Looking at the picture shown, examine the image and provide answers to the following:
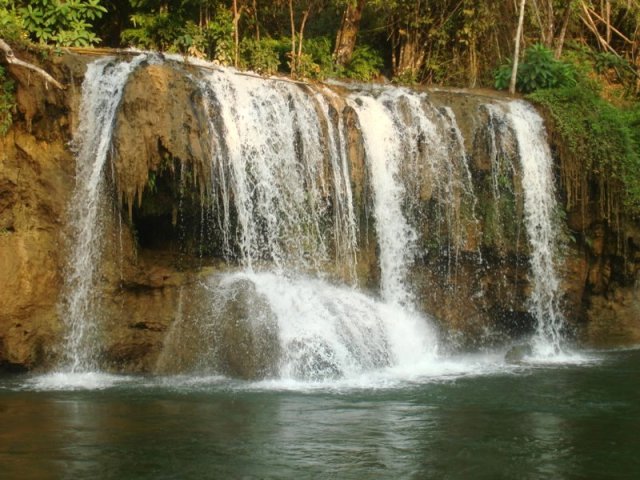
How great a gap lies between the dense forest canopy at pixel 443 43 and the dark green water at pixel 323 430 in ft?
17.1

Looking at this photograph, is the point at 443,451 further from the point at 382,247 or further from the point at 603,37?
the point at 603,37

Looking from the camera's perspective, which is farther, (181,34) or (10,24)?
(181,34)

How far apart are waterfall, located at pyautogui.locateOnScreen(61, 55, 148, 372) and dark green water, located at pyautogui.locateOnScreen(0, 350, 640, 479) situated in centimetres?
97

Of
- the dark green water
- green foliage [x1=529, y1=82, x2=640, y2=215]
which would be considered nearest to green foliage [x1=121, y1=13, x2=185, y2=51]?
green foliage [x1=529, y1=82, x2=640, y2=215]

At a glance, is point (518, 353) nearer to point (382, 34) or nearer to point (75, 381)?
point (75, 381)

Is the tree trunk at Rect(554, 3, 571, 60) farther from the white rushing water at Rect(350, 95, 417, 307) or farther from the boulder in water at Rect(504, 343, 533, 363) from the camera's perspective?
the boulder in water at Rect(504, 343, 533, 363)

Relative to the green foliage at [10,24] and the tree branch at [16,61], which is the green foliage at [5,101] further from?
the green foliage at [10,24]

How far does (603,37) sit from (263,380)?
15.0 metres

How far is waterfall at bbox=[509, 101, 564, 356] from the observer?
14.0m

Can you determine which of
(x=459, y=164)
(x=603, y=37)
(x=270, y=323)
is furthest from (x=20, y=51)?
(x=603, y=37)

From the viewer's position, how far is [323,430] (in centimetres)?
786

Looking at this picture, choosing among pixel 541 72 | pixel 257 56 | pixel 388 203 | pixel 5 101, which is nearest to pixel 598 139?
pixel 541 72

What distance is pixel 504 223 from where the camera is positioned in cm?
1396

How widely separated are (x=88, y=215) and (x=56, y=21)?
13.1ft
